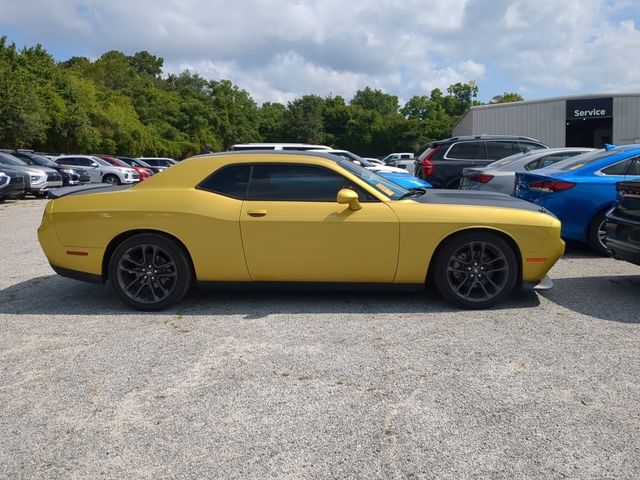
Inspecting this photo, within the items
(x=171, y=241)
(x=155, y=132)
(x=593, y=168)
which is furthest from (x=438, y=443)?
(x=155, y=132)

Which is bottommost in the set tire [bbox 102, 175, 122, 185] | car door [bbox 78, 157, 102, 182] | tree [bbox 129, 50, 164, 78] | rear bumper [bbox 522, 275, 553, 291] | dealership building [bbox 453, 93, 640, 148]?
rear bumper [bbox 522, 275, 553, 291]

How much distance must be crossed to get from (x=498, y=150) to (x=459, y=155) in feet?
2.89

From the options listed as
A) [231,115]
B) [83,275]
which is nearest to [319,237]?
[83,275]

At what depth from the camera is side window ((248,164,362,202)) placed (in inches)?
205

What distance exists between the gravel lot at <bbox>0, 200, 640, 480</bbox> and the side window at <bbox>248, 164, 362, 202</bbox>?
1024 mm

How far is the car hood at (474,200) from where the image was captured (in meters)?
5.27

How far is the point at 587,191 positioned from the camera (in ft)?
24.2

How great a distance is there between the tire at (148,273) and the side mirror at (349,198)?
153 cm

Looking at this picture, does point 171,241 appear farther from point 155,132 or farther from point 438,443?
point 155,132

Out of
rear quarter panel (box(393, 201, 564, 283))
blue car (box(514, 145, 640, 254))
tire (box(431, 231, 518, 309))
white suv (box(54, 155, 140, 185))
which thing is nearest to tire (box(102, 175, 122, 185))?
white suv (box(54, 155, 140, 185))

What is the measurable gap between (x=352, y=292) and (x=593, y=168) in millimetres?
4103

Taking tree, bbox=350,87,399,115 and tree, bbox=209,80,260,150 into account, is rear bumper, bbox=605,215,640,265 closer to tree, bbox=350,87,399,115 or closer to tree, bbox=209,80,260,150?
tree, bbox=209,80,260,150

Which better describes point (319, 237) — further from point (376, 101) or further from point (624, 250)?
point (376, 101)

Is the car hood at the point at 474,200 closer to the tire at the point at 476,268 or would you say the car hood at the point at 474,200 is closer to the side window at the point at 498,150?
the tire at the point at 476,268
